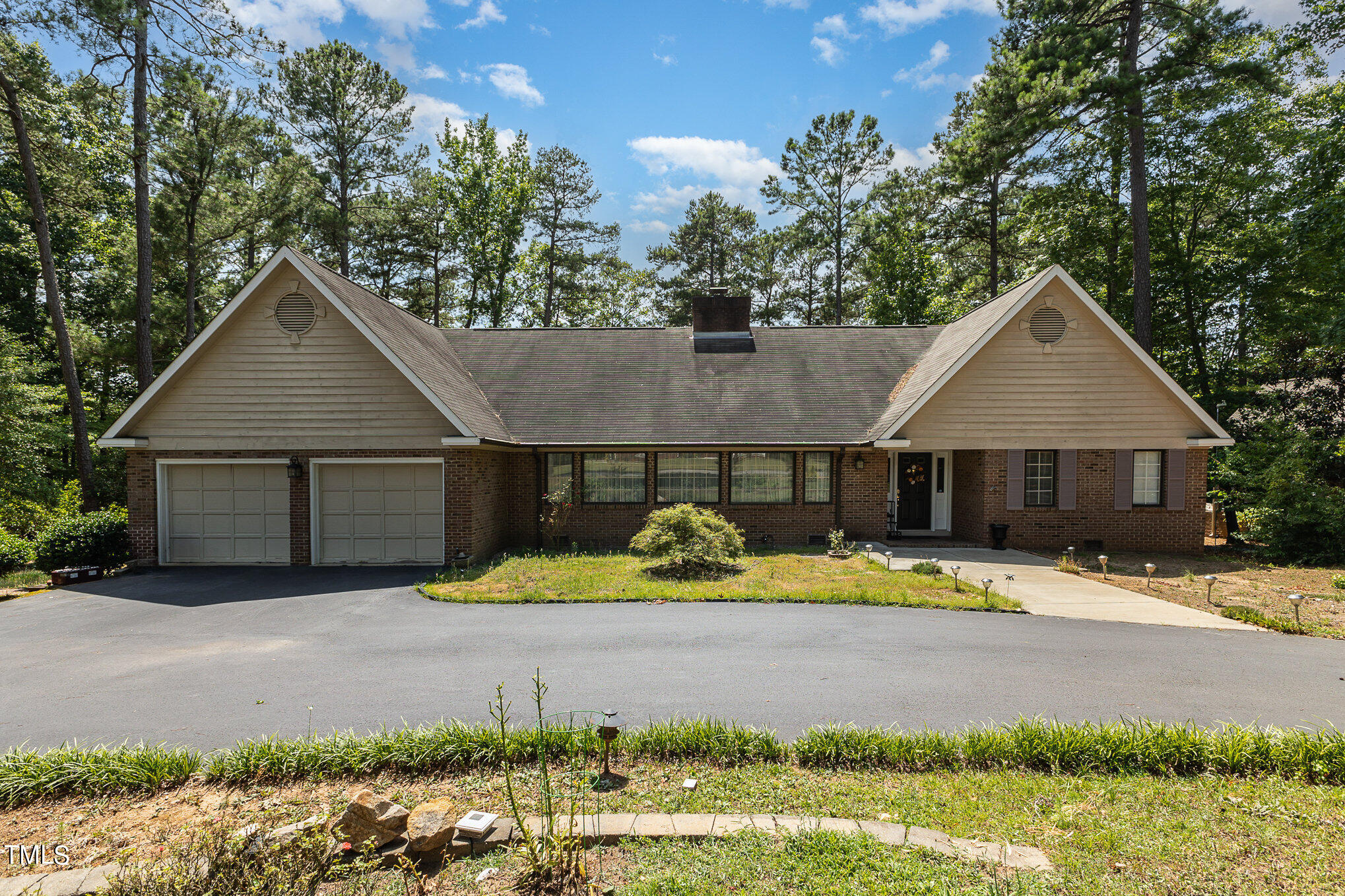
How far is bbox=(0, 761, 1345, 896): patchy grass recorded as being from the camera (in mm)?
3299

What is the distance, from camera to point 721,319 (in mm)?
19844

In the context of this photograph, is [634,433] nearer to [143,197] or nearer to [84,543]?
[84,543]

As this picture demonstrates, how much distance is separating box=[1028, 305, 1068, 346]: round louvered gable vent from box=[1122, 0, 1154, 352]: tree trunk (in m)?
5.53

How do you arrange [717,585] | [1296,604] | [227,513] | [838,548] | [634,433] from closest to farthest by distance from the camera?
[1296,604] → [717,585] → [227,513] → [838,548] → [634,433]

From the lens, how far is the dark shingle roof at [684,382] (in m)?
15.1

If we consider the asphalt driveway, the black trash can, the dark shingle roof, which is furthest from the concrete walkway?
the dark shingle roof

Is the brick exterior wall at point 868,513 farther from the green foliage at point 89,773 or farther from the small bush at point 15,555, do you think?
the green foliage at point 89,773

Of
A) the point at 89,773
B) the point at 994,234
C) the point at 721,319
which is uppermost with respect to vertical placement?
the point at 994,234

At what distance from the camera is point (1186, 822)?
386 cm

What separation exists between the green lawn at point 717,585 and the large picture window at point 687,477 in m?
2.65

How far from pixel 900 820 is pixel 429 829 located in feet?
9.61

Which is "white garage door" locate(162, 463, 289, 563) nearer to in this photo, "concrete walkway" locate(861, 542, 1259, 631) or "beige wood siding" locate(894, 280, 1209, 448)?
"concrete walkway" locate(861, 542, 1259, 631)

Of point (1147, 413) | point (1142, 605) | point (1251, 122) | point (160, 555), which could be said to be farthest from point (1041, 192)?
point (160, 555)

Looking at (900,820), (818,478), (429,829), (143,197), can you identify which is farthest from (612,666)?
(143,197)
